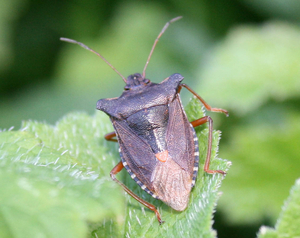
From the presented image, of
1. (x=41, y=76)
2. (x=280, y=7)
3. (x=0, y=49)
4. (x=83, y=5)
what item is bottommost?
(x=41, y=76)

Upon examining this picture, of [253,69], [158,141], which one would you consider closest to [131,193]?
[158,141]

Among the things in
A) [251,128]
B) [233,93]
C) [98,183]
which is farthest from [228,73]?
[98,183]

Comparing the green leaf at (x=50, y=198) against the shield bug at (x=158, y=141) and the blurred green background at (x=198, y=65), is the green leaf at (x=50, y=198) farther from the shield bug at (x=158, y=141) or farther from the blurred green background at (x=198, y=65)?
the blurred green background at (x=198, y=65)

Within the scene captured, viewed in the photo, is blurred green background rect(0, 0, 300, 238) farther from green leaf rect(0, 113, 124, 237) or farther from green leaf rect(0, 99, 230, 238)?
green leaf rect(0, 113, 124, 237)

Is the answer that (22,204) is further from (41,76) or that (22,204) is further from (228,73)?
(41,76)

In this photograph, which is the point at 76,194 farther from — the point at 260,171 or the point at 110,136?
the point at 260,171
